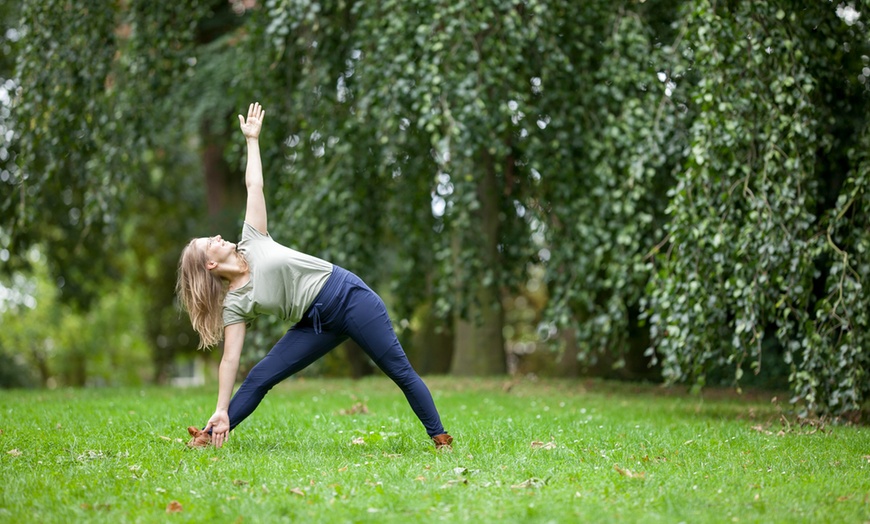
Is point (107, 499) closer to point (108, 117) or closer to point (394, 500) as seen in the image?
point (394, 500)

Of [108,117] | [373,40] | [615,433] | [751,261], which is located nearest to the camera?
[615,433]

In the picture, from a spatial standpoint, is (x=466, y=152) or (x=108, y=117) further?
(x=108, y=117)

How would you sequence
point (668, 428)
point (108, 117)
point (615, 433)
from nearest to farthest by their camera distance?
1. point (615, 433)
2. point (668, 428)
3. point (108, 117)

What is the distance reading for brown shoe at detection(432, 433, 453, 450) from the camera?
4.26 metres

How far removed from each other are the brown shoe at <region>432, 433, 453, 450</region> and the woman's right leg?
0.74 metres

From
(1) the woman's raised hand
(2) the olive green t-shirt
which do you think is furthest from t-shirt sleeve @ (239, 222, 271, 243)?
(1) the woman's raised hand

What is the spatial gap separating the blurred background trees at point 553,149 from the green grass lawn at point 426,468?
3.61 ft

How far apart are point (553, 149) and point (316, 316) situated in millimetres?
3985

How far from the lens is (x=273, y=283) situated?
4.11m

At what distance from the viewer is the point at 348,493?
3389 mm

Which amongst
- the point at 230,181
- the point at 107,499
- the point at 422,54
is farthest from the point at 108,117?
the point at 107,499

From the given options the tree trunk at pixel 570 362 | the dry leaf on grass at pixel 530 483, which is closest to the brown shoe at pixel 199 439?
the dry leaf on grass at pixel 530 483

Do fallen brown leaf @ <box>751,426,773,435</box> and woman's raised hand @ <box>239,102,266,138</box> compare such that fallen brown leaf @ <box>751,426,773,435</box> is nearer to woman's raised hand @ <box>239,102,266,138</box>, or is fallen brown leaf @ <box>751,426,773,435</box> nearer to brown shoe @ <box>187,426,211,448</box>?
brown shoe @ <box>187,426,211,448</box>

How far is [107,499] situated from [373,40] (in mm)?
5206
